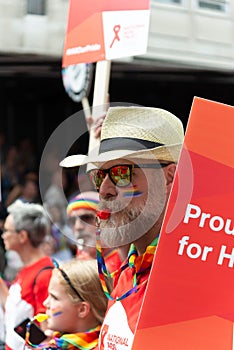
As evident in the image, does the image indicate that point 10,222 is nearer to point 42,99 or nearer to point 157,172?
point 157,172

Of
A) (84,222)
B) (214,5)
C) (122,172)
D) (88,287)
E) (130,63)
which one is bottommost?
(130,63)

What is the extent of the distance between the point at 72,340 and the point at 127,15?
A: 6.15 feet

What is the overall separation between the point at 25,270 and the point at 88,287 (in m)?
1.24

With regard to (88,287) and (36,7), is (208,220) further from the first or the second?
(36,7)

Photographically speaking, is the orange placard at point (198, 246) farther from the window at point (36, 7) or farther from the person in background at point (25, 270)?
the window at point (36, 7)

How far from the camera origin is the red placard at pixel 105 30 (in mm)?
4434

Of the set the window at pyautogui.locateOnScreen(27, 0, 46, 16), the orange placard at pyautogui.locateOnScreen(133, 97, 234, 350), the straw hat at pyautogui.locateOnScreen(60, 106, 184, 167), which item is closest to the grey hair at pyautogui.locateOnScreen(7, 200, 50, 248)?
the straw hat at pyautogui.locateOnScreen(60, 106, 184, 167)

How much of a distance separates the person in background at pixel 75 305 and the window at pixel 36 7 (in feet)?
23.6

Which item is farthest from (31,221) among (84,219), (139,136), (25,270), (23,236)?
(139,136)

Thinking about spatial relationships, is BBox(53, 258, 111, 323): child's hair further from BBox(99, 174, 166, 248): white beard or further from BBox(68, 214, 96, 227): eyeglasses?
BBox(99, 174, 166, 248): white beard

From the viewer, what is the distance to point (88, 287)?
3.45 m

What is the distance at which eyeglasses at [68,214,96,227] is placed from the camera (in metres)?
4.12

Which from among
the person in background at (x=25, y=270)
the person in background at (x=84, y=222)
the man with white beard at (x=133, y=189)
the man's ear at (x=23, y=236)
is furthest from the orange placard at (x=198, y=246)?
the man's ear at (x=23, y=236)

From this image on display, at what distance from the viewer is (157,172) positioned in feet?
8.79
